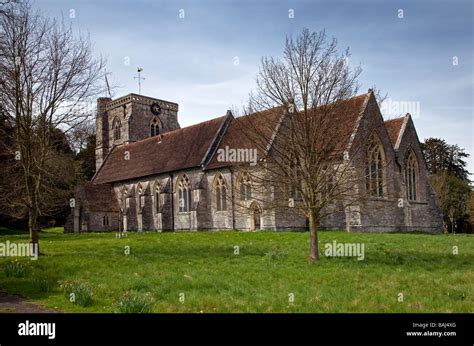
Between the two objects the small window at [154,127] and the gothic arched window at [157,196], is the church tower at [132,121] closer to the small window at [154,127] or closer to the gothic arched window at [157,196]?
the small window at [154,127]

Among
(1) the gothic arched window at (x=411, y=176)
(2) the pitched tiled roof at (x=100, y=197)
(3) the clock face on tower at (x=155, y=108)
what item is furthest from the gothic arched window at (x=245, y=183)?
(3) the clock face on tower at (x=155, y=108)

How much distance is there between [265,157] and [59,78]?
28.5 feet

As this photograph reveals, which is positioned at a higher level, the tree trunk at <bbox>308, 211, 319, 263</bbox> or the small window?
the small window

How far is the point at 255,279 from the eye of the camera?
1262 cm

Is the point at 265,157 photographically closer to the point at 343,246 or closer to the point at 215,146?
the point at 343,246

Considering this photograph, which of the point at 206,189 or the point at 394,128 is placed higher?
the point at 394,128

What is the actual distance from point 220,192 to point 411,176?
48.8ft

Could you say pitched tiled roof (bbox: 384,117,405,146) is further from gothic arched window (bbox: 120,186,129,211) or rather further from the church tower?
the church tower

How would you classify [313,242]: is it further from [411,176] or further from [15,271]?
[411,176]

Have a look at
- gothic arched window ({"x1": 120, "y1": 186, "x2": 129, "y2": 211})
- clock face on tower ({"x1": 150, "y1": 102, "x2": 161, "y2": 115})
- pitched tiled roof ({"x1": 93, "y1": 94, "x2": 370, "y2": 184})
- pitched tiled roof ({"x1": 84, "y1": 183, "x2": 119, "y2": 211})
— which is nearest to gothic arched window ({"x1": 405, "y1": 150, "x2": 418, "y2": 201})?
pitched tiled roof ({"x1": 93, "y1": 94, "x2": 370, "y2": 184})

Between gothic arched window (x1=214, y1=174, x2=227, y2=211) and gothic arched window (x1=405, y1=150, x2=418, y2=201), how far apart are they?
45.7ft

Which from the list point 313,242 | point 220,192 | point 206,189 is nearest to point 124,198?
point 206,189

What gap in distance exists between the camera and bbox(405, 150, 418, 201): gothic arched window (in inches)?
1470

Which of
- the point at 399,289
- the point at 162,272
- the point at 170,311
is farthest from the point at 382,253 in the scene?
the point at 170,311
